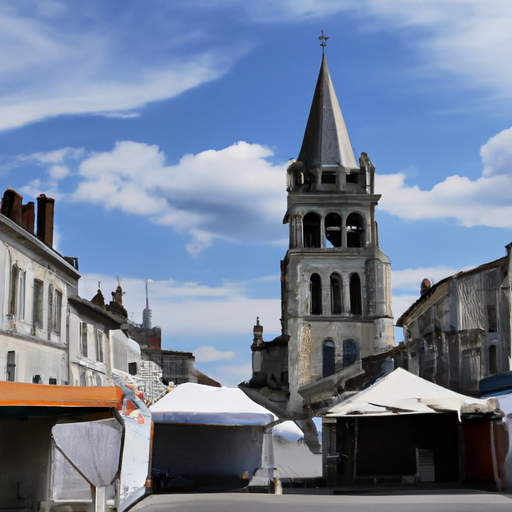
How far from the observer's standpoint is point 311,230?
56.4 m

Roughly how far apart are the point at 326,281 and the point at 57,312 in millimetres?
25889

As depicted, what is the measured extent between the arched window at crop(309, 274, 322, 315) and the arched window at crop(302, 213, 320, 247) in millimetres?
2500

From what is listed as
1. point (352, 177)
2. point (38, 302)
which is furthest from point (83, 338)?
point (352, 177)

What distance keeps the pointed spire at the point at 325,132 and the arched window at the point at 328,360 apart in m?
11.2

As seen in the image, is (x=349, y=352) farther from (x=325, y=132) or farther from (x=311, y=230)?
(x=325, y=132)

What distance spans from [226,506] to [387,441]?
6.50 metres

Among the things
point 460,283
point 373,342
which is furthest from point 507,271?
point 373,342

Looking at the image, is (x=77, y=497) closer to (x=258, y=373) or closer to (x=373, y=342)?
(x=373, y=342)

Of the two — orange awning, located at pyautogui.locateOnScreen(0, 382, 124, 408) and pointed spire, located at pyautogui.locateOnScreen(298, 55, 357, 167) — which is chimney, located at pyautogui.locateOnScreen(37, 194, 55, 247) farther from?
pointed spire, located at pyautogui.locateOnScreen(298, 55, 357, 167)

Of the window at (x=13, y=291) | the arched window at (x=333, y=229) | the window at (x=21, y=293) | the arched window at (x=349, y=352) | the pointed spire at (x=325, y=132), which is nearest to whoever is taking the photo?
the window at (x=13, y=291)

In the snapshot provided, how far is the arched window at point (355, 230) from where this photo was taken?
5475 cm

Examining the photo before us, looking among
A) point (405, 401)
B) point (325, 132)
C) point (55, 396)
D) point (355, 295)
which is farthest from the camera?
point (325, 132)

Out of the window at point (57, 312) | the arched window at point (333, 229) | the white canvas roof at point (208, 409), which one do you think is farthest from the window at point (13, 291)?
the arched window at point (333, 229)

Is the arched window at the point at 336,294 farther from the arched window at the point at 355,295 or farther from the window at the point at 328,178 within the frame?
the window at the point at 328,178
